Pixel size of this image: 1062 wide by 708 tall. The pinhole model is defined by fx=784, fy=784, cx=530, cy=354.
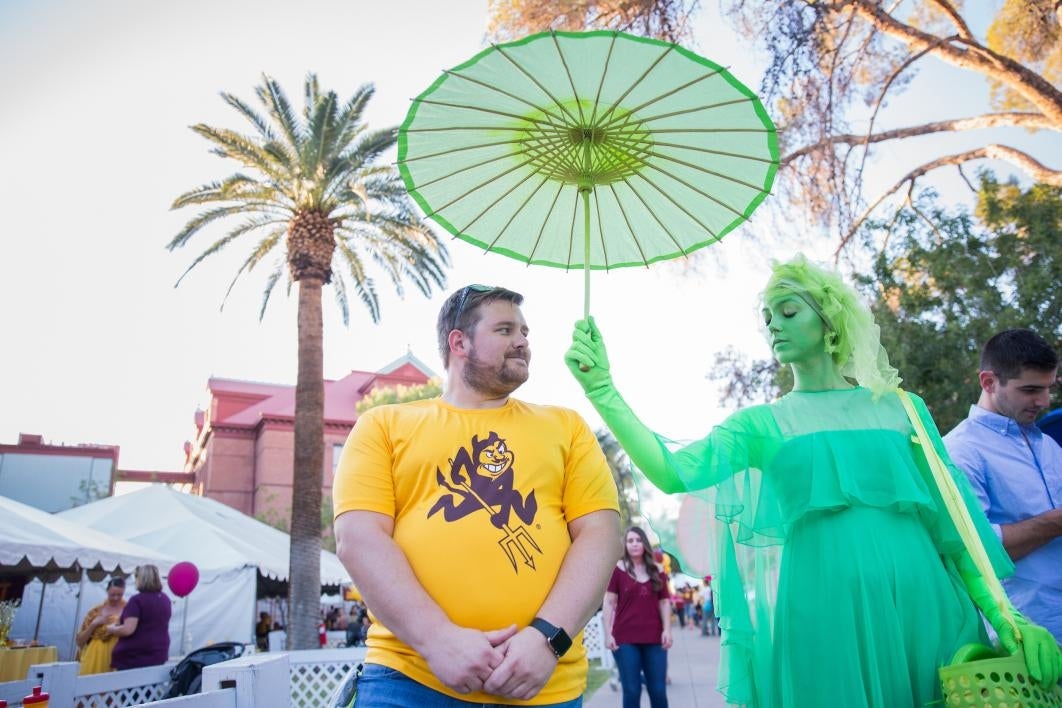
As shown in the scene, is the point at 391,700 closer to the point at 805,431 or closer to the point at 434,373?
the point at 805,431

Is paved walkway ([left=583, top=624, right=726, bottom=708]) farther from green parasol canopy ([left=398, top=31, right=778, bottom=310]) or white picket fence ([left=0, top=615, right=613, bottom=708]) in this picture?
green parasol canopy ([left=398, top=31, right=778, bottom=310])

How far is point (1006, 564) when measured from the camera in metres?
2.59

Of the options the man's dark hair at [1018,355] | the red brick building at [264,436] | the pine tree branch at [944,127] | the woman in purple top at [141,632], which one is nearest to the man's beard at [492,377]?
the man's dark hair at [1018,355]

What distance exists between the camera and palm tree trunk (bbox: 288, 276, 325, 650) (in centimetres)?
1505

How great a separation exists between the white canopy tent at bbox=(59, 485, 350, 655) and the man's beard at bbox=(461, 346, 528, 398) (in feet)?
43.7

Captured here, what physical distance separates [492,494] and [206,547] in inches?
671

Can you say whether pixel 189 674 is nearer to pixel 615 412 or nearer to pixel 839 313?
pixel 615 412

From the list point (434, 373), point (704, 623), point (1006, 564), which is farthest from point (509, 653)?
point (434, 373)

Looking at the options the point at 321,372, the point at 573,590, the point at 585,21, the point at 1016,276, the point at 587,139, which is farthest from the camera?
the point at 321,372

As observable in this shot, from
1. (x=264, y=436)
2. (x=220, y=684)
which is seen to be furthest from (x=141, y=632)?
(x=264, y=436)

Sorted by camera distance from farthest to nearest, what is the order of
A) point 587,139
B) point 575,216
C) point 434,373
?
point 434,373 < point 575,216 < point 587,139

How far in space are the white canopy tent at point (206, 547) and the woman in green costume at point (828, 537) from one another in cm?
1349

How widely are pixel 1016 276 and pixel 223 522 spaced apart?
60.6ft

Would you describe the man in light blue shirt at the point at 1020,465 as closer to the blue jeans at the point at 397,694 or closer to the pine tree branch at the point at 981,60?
the blue jeans at the point at 397,694
